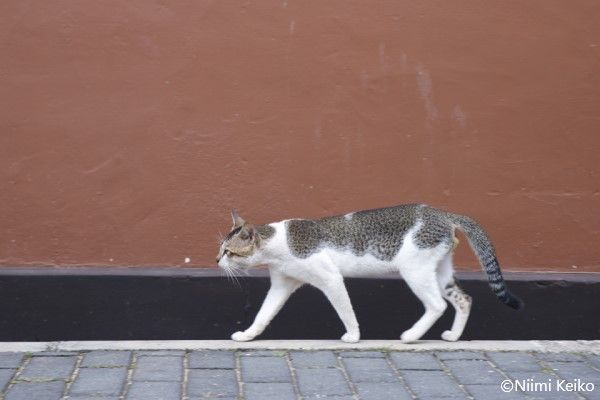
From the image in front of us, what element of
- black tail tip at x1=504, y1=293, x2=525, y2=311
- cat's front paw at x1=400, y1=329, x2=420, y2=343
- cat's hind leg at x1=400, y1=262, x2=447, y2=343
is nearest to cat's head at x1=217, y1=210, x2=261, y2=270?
cat's hind leg at x1=400, y1=262, x2=447, y2=343

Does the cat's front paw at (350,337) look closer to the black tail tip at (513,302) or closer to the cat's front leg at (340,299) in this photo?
the cat's front leg at (340,299)

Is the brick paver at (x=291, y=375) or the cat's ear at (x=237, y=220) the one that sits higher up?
the cat's ear at (x=237, y=220)

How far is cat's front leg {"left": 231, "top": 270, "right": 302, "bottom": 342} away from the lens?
200 inches

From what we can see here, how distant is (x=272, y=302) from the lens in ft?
16.7

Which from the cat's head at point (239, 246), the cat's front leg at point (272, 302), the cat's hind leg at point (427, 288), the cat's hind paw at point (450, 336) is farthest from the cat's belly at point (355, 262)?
the cat's hind paw at point (450, 336)

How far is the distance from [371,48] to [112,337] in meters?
2.36

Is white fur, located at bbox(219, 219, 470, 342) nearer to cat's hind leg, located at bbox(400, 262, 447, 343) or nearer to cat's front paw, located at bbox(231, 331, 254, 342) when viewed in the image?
cat's hind leg, located at bbox(400, 262, 447, 343)

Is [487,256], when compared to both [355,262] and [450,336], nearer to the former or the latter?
[450,336]

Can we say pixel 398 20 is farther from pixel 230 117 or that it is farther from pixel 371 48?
pixel 230 117

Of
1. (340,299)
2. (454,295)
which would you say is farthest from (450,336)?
(340,299)

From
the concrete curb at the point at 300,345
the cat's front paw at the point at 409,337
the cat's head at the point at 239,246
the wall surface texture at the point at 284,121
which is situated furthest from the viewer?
the wall surface texture at the point at 284,121

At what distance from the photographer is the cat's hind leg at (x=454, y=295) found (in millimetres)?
5085

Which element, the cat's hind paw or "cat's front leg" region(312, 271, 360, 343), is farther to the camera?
the cat's hind paw

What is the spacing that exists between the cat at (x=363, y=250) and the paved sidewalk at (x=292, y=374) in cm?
32
